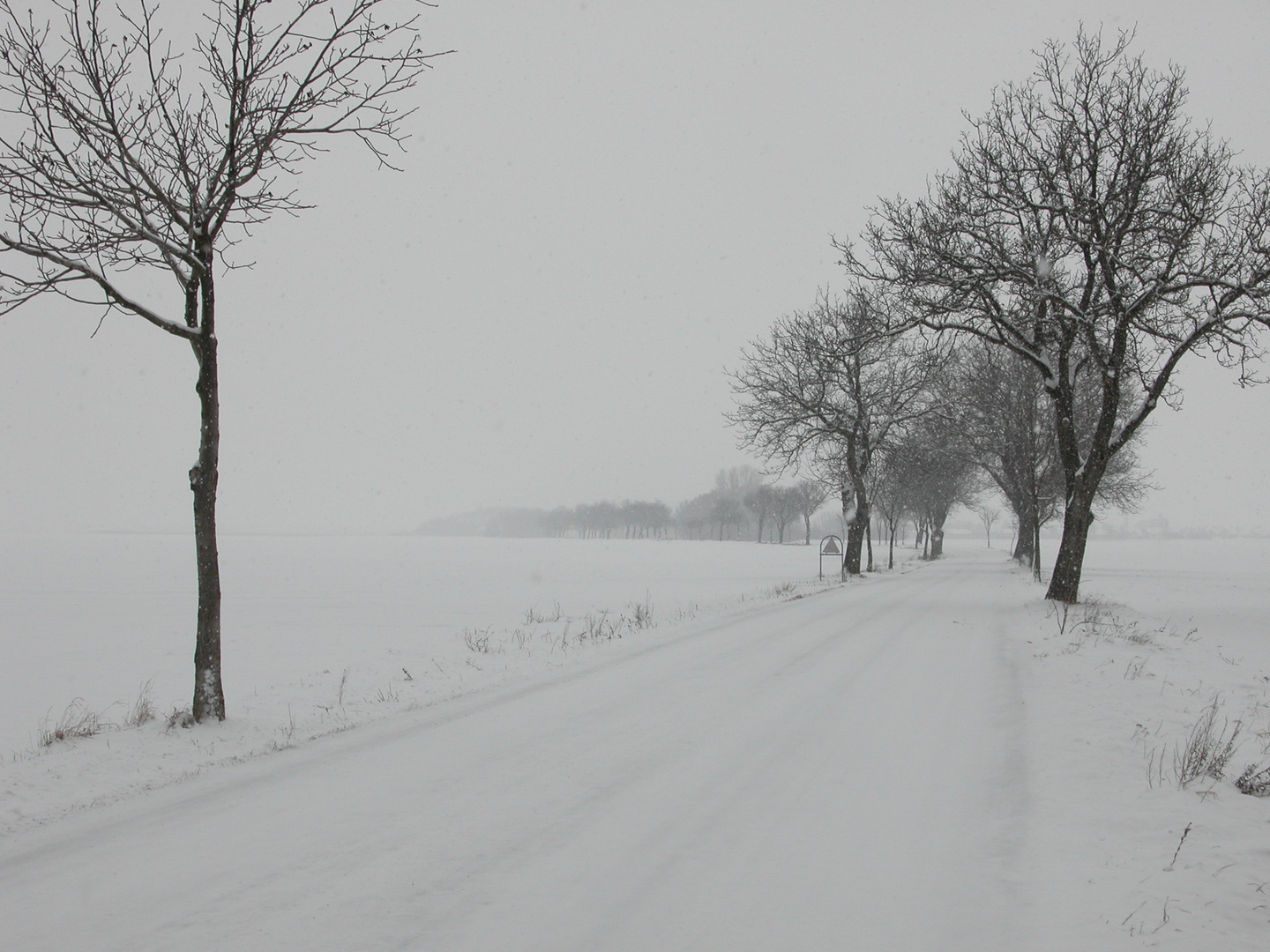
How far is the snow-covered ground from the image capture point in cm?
304

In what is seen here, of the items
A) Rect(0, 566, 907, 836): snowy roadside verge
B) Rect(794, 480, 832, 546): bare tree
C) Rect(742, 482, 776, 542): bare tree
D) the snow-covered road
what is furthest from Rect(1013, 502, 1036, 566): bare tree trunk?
Rect(742, 482, 776, 542): bare tree

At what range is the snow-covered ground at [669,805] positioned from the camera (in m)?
3.04

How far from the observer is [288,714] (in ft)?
23.7

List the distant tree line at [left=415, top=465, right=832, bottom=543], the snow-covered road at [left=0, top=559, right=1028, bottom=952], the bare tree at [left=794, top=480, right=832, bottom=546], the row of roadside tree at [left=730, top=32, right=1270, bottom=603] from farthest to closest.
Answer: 1. the distant tree line at [left=415, top=465, right=832, bottom=543]
2. the bare tree at [left=794, top=480, right=832, bottom=546]
3. the row of roadside tree at [left=730, top=32, right=1270, bottom=603]
4. the snow-covered road at [left=0, top=559, right=1028, bottom=952]

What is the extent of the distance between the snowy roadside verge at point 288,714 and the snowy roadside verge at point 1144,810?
17.8 feet

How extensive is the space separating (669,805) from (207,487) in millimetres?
5988

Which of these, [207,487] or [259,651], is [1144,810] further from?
[259,651]

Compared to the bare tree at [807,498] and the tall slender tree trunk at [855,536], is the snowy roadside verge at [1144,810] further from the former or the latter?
the bare tree at [807,498]

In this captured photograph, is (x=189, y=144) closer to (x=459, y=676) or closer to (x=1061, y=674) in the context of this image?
(x=459, y=676)

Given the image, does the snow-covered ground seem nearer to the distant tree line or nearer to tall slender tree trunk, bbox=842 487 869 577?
tall slender tree trunk, bbox=842 487 869 577

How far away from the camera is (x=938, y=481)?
4306cm

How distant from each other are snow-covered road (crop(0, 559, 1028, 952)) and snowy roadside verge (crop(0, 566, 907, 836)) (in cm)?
55

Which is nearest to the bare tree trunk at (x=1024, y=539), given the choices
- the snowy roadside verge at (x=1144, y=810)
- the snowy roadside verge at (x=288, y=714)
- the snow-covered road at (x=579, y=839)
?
the snowy roadside verge at (x=288, y=714)

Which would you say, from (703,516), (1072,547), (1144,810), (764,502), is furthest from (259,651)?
(703,516)
